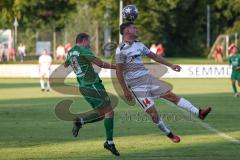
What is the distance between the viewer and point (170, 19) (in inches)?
3875

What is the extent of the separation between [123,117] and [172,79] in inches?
1141

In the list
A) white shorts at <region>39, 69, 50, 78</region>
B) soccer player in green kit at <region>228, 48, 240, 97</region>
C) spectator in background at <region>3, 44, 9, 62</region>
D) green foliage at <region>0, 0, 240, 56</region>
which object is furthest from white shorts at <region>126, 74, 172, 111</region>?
green foliage at <region>0, 0, 240, 56</region>

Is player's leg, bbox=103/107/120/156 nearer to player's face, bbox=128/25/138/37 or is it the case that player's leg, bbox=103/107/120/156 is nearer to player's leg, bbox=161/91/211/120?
player's leg, bbox=161/91/211/120

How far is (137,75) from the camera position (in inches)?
573

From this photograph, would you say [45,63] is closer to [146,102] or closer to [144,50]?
[146,102]

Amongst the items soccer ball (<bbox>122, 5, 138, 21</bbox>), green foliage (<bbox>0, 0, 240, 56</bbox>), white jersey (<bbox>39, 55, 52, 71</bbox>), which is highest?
soccer ball (<bbox>122, 5, 138, 21</bbox>)

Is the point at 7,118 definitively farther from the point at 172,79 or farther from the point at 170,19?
the point at 170,19

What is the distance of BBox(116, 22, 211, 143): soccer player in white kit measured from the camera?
1427 centimetres

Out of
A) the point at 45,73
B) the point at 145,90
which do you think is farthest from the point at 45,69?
the point at 145,90

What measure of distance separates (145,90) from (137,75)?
1.06 ft

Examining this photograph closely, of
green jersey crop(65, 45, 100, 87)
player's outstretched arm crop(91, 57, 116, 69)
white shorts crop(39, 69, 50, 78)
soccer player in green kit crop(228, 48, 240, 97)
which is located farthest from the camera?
white shorts crop(39, 69, 50, 78)

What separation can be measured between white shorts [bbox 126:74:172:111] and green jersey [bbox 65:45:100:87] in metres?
0.81

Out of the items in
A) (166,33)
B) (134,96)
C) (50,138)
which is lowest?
(166,33)

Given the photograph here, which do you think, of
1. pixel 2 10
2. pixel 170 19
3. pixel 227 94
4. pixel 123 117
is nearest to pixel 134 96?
pixel 123 117
